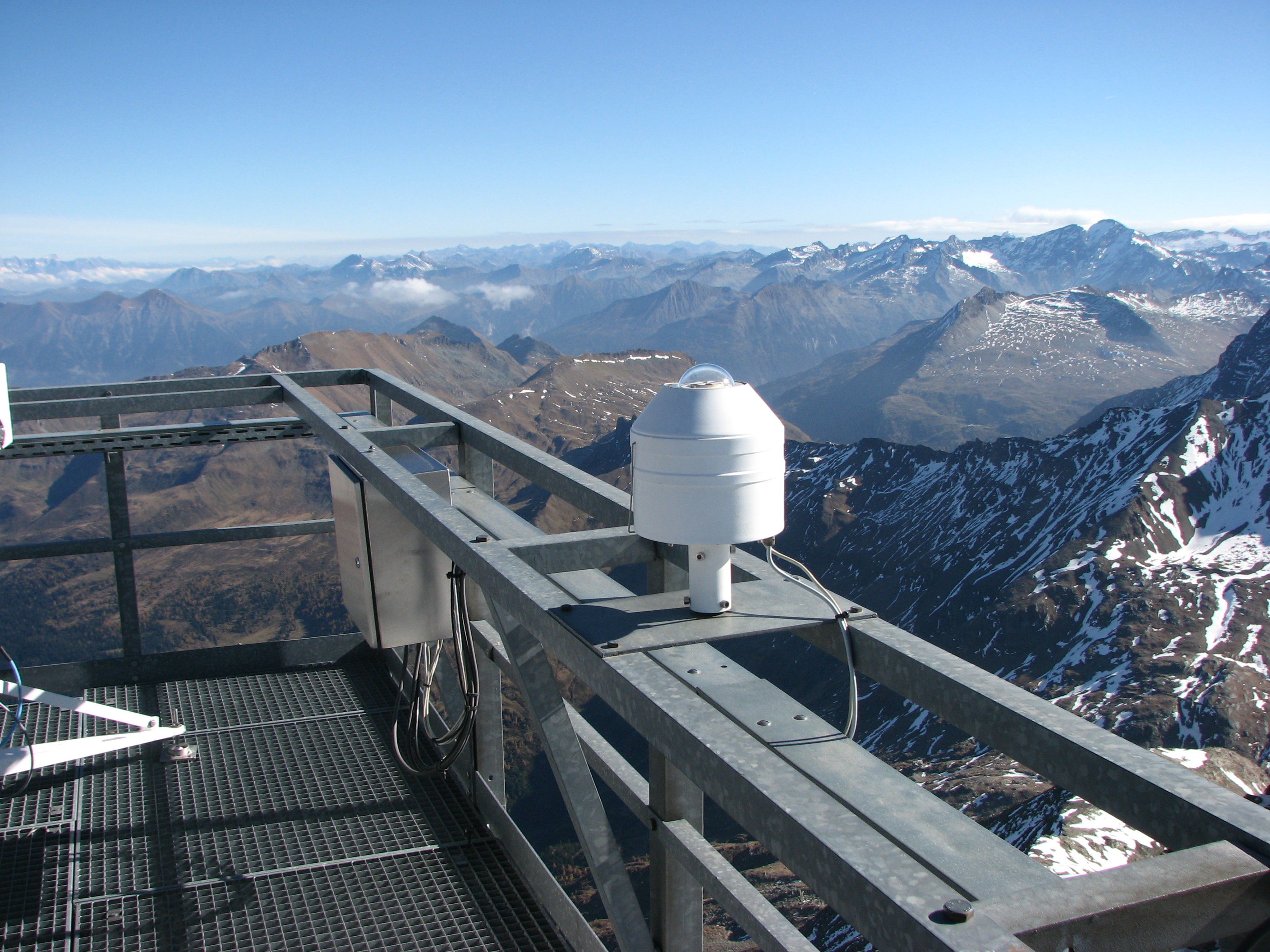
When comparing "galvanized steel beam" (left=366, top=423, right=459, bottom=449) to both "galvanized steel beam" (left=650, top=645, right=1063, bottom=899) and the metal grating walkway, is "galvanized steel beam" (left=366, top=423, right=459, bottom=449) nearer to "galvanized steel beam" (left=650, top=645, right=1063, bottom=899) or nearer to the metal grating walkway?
the metal grating walkway

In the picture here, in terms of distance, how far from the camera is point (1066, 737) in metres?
1.66

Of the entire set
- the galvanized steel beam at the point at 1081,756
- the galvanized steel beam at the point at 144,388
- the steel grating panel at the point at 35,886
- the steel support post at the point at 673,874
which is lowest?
the steel grating panel at the point at 35,886

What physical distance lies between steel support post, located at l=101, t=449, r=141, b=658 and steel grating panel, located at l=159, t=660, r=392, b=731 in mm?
477

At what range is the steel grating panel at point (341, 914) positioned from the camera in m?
3.85

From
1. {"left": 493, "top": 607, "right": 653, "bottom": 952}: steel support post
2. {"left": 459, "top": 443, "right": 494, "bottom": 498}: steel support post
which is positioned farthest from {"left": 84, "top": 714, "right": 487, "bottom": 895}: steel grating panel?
{"left": 493, "top": 607, "right": 653, "bottom": 952}: steel support post

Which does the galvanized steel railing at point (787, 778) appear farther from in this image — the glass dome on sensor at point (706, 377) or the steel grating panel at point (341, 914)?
the glass dome on sensor at point (706, 377)

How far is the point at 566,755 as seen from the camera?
2.82 meters

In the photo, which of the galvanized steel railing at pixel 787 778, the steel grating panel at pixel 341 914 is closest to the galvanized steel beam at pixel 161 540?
the steel grating panel at pixel 341 914

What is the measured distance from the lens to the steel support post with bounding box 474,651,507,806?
443 cm

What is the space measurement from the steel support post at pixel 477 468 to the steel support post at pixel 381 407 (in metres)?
1.58

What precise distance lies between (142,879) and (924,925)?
4.18 metres

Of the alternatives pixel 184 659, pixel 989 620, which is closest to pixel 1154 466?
pixel 989 620

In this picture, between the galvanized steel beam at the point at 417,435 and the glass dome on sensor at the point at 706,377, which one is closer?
the glass dome on sensor at the point at 706,377

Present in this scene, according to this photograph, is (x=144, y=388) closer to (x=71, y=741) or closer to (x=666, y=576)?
(x=71, y=741)
